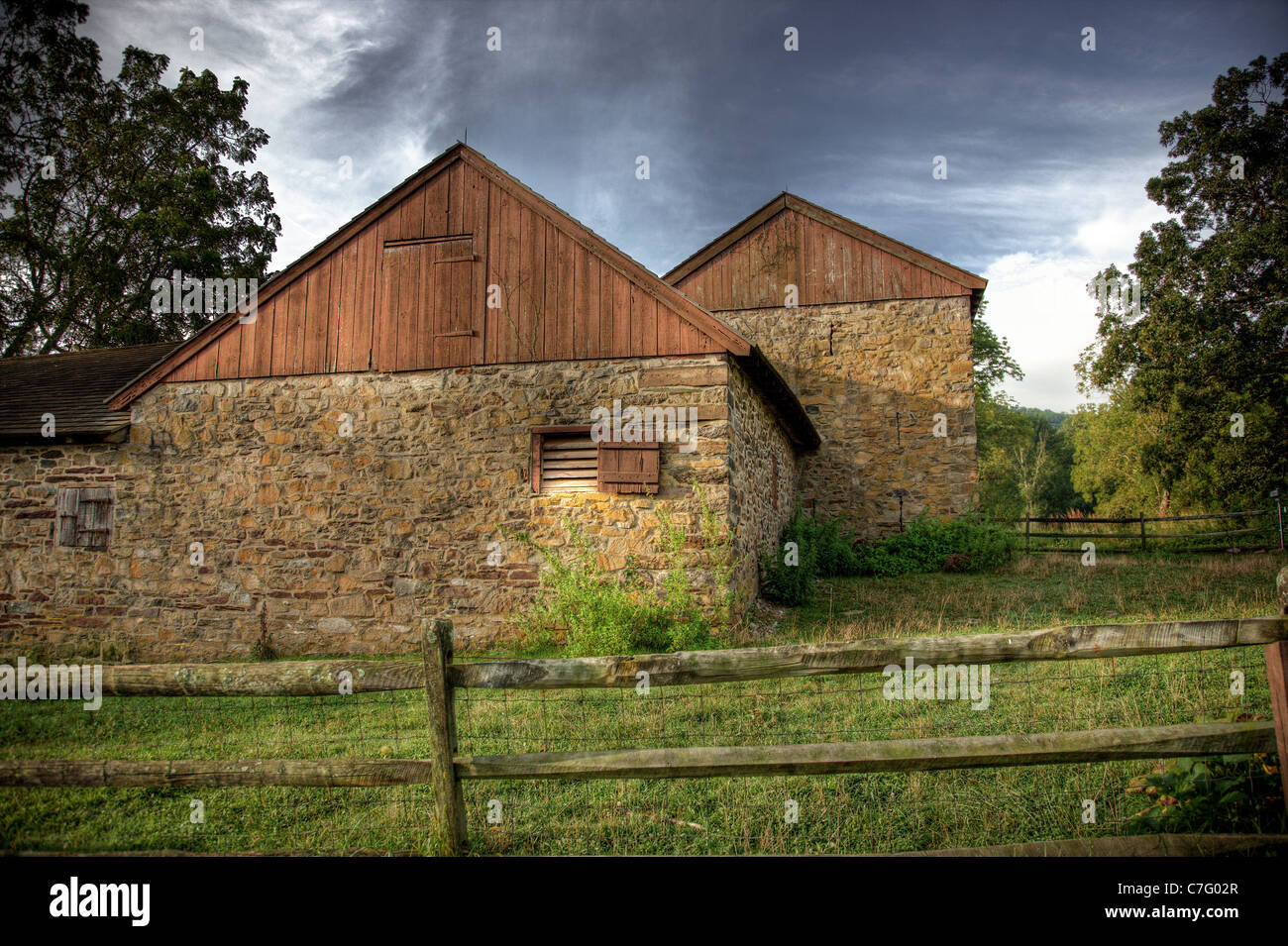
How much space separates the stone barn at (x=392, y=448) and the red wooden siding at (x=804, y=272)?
689 cm

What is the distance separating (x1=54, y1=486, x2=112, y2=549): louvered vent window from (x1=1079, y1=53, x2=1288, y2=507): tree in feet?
70.8

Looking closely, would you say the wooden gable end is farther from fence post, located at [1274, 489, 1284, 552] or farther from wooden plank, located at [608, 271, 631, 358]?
fence post, located at [1274, 489, 1284, 552]

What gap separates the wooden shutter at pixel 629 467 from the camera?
8.54m

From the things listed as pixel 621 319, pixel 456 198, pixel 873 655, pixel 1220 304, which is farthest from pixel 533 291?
pixel 1220 304

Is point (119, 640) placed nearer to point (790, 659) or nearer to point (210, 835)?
point (210, 835)

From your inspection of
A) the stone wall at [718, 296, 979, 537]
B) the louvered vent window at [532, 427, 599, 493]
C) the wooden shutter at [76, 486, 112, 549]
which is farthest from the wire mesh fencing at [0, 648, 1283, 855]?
the stone wall at [718, 296, 979, 537]

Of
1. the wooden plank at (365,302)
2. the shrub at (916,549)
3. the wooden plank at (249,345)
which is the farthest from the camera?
the shrub at (916,549)

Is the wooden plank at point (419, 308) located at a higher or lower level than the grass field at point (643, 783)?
higher

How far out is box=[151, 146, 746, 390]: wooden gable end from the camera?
8.84 m

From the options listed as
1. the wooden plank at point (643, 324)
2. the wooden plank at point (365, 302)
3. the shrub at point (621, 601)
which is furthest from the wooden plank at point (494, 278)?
the shrub at point (621, 601)

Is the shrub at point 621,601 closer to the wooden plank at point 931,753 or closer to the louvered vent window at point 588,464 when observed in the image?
the louvered vent window at point 588,464

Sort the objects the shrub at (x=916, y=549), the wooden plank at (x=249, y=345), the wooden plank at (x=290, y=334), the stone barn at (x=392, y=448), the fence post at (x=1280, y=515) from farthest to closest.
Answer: the fence post at (x=1280, y=515) < the shrub at (x=916, y=549) < the wooden plank at (x=249, y=345) < the wooden plank at (x=290, y=334) < the stone barn at (x=392, y=448)
